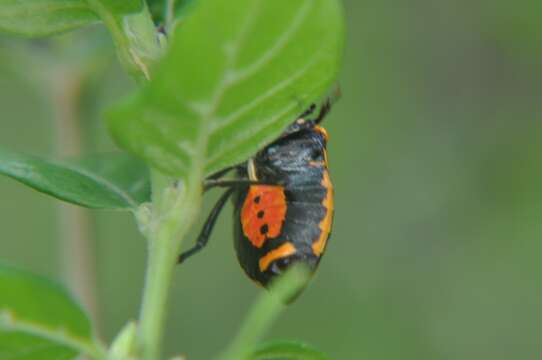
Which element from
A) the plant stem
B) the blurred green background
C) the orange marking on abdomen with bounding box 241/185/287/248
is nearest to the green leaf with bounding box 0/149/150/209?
the plant stem

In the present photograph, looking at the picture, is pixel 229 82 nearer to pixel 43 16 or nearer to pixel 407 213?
pixel 43 16

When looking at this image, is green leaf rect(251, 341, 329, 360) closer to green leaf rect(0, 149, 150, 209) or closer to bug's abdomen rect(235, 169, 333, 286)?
green leaf rect(0, 149, 150, 209)

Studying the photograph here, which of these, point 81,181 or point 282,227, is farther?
point 282,227

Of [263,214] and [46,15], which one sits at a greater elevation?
[46,15]

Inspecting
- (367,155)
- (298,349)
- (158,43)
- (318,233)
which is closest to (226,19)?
(158,43)

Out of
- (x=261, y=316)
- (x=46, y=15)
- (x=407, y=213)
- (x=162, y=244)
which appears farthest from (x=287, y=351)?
(x=407, y=213)

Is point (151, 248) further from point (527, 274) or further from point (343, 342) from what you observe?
point (527, 274)
